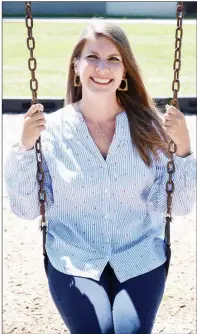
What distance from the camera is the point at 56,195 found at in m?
2.17

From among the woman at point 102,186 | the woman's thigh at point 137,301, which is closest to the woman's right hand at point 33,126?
the woman at point 102,186

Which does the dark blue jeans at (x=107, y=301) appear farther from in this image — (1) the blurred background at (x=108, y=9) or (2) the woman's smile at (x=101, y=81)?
(1) the blurred background at (x=108, y=9)

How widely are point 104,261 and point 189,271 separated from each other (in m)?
1.62

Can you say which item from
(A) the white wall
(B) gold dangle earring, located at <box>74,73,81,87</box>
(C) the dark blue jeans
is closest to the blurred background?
(A) the white wall

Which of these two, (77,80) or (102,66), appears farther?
(77,80)

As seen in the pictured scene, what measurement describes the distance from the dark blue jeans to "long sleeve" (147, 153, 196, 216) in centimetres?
25

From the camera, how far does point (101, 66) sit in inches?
84.7

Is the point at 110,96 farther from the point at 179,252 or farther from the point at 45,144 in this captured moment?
the point at 179,252

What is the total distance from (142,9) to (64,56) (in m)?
11.0

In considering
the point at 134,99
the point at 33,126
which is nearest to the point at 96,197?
the point at 33,126

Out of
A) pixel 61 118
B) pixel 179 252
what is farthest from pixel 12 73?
pixel 61 118

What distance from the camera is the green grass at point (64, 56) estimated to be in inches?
359

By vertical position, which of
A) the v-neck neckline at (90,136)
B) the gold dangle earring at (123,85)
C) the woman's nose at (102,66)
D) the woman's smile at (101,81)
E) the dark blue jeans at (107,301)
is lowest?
the dark blue jeans at (107,301)

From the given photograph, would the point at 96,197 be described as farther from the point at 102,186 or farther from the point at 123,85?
the point at 123,85
